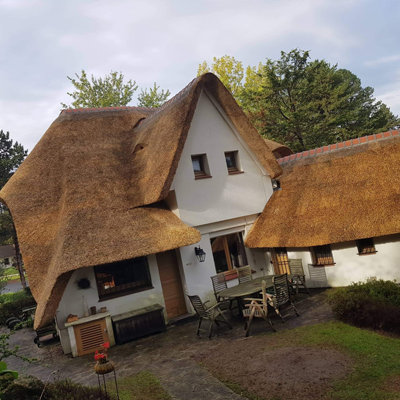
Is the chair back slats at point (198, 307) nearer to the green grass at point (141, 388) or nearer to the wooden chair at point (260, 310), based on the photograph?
the wooden chair at point (260, 310)

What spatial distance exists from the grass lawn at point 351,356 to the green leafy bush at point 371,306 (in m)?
0.29

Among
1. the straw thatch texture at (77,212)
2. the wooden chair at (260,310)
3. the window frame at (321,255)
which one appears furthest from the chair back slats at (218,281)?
the window frame at (321,255)

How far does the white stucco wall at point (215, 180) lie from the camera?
1293 centimetres

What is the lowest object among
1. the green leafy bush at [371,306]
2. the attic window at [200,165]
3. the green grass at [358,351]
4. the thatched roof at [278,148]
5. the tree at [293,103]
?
the green grass at [358,351]

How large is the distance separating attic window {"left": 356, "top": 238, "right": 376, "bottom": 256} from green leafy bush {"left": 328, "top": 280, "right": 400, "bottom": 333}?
8.47ft

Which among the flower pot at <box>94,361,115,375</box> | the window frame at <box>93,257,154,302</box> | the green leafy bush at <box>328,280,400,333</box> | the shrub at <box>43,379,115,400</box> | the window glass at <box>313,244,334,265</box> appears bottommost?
the green leafy bush at <box>328,280,400,333</box>

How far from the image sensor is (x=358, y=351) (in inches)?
289

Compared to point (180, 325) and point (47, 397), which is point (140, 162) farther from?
point (47, 397)

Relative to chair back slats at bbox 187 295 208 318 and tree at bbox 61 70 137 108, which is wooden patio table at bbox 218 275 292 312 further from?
tree at bbox 61 70 137 108

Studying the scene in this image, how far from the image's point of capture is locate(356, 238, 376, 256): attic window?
39.4 feet

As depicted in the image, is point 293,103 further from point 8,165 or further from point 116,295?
point 8,165

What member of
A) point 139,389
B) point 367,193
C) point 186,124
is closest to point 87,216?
point 186,124

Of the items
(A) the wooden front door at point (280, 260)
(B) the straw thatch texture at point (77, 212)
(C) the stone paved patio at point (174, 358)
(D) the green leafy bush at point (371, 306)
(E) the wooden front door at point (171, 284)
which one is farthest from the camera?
(A) the wooden front door at point (280, 260)

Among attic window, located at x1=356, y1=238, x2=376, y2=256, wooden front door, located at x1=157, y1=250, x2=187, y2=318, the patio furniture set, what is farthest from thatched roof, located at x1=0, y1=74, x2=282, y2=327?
attic window, located at x1=356, y1=238, x2=376, y2=256
